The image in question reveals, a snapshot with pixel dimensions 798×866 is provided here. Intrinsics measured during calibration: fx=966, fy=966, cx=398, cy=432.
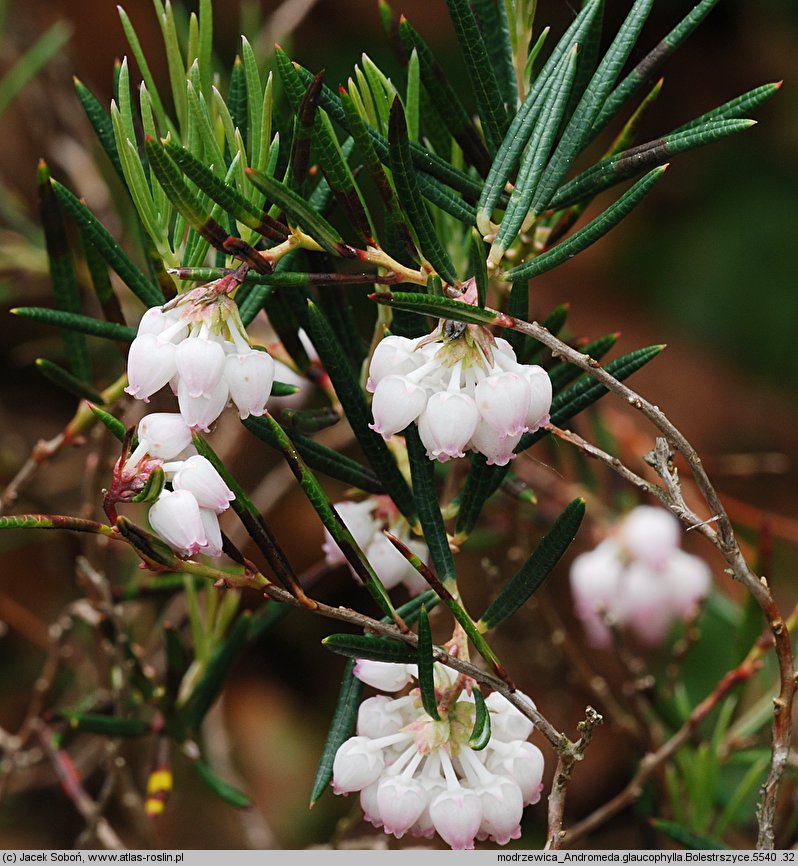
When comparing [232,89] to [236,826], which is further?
[236,826]

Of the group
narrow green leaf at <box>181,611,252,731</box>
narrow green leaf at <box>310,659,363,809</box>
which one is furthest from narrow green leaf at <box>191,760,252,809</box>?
narrow green leaf at <box>310,659,363,809</box>

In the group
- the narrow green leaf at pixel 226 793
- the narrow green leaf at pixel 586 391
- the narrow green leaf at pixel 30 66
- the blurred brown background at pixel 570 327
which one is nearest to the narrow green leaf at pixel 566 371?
the narrow green leaf at pixel 586 391

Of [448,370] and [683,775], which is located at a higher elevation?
[448,370]

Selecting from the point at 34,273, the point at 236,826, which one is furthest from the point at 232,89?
the point at 236,826

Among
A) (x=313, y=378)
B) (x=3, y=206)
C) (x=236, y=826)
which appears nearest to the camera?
(x=313, y=378)

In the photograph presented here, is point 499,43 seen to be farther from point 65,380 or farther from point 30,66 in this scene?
point 30,66

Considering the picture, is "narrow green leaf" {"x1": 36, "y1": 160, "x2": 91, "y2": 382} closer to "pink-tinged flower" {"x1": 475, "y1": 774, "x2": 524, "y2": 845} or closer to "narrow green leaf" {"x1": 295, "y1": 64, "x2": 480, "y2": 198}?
"narrow green leaf" {"x1": 295, "y1": 64, "x2": 480, "y2": 198}

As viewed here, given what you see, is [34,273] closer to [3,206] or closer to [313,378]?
[3,206]
